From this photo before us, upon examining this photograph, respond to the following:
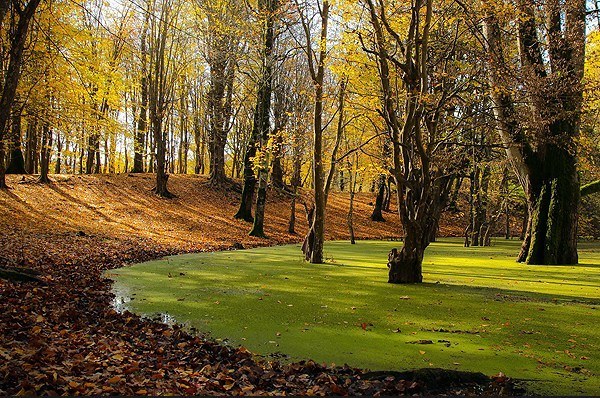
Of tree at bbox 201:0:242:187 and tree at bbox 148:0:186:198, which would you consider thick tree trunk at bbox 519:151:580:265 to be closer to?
tree at bbox 201:0:242:187

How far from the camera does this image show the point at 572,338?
5395 millimetres

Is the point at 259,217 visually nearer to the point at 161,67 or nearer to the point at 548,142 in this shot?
the point at 161,67

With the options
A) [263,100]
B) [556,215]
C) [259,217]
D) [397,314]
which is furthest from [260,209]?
[397,314]

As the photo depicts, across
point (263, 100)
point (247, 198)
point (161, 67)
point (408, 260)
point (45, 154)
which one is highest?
point (161, 67)

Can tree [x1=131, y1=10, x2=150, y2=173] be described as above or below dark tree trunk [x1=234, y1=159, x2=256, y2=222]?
above

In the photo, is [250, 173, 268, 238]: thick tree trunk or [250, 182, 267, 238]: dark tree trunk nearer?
[250, 173, 268, 238]: thick tree trunk

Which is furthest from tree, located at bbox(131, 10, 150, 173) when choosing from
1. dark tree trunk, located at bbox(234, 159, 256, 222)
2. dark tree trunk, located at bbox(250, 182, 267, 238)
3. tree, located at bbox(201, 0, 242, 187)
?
dark tree trunk, located at bbox(250, 182, 267, 238)

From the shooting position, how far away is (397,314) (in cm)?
661

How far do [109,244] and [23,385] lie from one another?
1181 centimetres

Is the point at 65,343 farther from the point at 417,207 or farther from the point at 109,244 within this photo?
the point at 109,244

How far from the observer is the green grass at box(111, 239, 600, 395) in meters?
4.62

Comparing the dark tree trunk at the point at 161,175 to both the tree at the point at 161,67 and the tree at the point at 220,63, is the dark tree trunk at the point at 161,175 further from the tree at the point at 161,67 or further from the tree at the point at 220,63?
the tree at the point at 220,63

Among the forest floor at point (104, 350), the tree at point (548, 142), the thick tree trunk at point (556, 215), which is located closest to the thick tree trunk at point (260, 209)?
the forest floor at point (104, 350)

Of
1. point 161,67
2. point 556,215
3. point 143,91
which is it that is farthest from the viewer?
point 143,91
